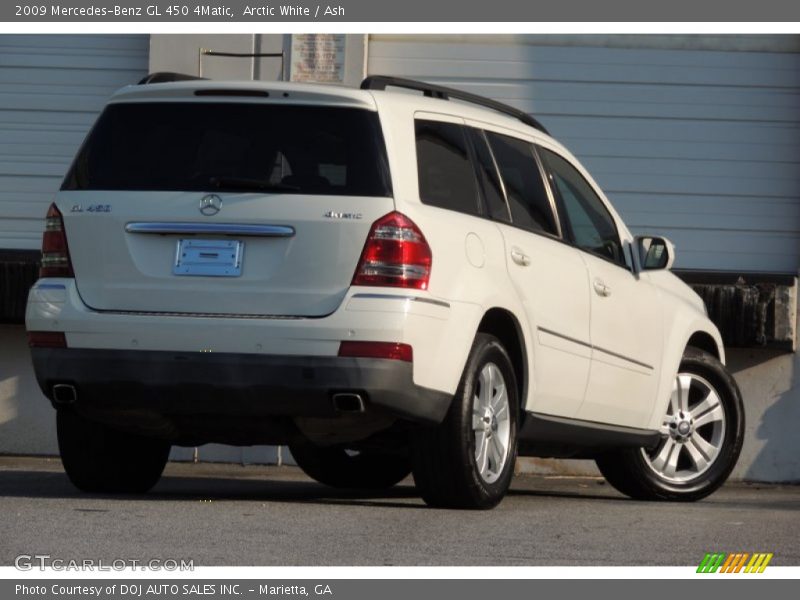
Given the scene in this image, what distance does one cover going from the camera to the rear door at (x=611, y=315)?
9125 millimetres

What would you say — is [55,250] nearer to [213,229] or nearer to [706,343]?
[213,229]

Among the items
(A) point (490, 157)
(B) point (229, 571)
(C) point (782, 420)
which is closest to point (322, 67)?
(C) point (782, 420)

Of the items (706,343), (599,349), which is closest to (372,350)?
(599,349)

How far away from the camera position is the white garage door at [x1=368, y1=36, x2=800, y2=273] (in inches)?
529

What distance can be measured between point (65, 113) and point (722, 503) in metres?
6.23

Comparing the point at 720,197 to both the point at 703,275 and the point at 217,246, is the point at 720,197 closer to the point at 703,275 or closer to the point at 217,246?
the point at 703,275

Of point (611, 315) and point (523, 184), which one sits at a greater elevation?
point (523, 184)

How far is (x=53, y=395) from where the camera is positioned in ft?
25.5

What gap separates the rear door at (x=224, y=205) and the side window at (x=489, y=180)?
80 centimetres

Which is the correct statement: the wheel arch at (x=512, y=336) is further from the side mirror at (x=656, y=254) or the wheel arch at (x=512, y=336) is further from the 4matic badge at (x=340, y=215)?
A: the side mirror at (x=656, y=254)

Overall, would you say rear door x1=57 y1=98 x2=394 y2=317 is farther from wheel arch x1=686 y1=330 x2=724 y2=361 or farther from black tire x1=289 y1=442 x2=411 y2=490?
wheel arch x1=686 y1=330 x2=724 y2=361

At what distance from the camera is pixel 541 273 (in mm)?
8508

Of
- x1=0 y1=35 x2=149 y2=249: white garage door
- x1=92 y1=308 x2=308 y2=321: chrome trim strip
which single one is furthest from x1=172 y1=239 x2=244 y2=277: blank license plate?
x1=0 y1=35 x2=149 y2=249: white garage door

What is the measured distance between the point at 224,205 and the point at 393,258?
746mm
